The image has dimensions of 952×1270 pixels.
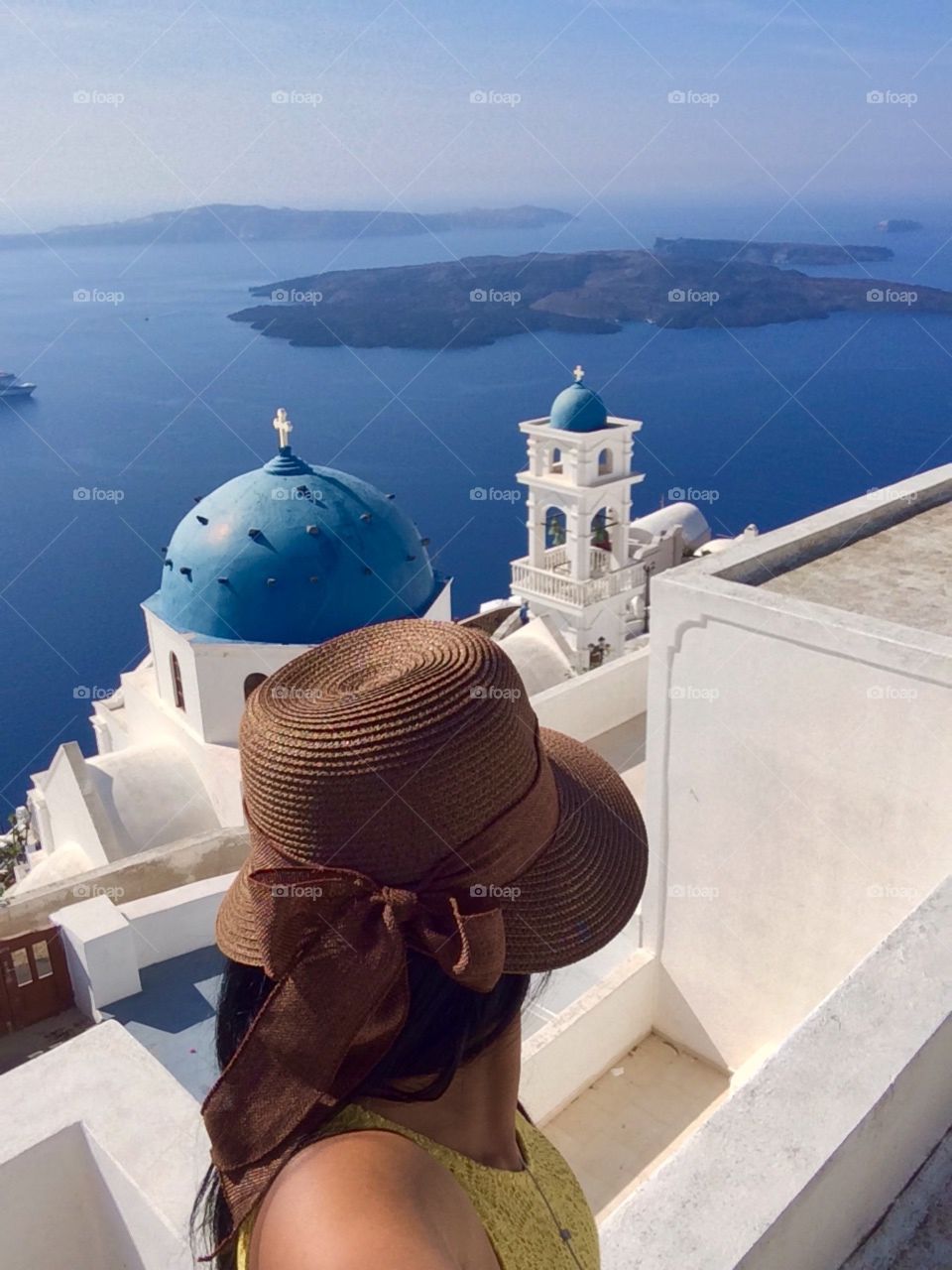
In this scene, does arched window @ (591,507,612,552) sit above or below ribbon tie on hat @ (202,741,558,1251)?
below

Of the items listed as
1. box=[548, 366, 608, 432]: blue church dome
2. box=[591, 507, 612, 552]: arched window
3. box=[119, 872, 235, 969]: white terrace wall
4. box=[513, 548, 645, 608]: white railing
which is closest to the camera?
box=[119, 872, 235, 969]: white terrace wall

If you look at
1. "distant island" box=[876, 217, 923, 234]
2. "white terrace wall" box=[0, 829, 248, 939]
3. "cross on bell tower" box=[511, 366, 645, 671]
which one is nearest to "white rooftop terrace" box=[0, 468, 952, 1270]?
"white terrace wall" box=[0, 829, 248, 939]

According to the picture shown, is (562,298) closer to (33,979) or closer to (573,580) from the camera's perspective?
(573,580)

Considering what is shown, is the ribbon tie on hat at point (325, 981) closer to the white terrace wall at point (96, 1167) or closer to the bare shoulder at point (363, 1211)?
the bare shoulder at point (363, 1211)

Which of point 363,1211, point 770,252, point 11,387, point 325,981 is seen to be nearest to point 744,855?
point 325,981

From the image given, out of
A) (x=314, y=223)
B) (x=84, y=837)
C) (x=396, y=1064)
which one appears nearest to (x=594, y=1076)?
(x=396, y=1064)

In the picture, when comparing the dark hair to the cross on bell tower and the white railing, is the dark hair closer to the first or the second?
the cross on bell tower
